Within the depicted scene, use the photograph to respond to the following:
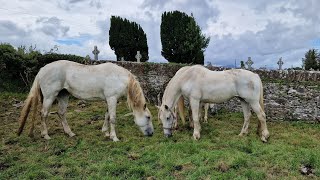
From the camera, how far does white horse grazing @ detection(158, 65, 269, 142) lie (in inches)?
345

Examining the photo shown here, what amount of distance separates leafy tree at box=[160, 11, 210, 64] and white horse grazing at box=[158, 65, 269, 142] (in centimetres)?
1555

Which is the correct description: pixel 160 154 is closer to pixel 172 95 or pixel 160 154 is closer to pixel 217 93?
pixel 172 95

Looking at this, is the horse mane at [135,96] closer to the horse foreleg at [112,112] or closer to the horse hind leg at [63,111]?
the horse foreleg at [112,112]

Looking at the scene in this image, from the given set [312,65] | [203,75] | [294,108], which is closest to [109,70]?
[203,75]

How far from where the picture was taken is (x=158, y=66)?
13500 mm

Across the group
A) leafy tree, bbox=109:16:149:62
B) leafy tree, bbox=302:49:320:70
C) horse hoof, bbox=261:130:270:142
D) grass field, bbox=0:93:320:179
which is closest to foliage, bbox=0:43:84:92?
grass field, bbox=0:93:320:179

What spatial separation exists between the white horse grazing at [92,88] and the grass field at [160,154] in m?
0.53

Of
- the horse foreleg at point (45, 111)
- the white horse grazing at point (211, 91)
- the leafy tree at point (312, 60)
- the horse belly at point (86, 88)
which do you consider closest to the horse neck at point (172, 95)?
the white horse grazing at point (211, 91)

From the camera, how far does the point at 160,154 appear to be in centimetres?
719

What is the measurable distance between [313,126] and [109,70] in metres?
6.06

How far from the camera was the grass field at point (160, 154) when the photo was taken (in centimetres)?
635

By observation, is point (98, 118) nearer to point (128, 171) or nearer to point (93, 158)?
point (93, 158)

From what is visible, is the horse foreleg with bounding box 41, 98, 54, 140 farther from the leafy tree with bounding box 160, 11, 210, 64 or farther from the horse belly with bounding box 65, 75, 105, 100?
the leafy tree with bounding box 160, 11, 210, 64

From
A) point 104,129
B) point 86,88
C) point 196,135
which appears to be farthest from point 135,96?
point 196,135
